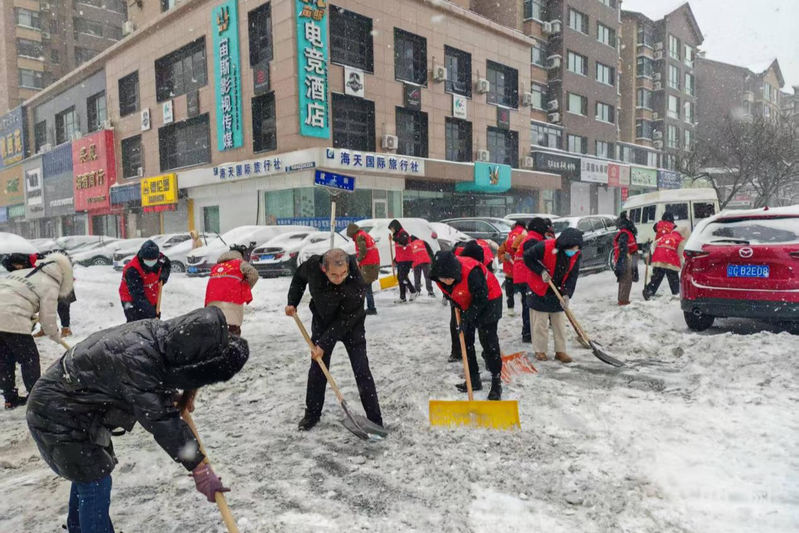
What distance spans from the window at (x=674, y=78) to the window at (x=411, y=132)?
30.8 m

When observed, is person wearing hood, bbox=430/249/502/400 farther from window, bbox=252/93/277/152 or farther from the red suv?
window, bbox=252/93/277/152

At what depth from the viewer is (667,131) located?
145ft

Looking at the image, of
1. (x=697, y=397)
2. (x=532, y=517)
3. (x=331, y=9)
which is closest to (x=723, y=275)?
(x=697, y=397)

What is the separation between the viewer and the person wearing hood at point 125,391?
2.09 meters

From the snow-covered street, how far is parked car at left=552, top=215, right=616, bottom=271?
6.76 m

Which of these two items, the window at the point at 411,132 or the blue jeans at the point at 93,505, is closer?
the blue jeans at the point at 93,505

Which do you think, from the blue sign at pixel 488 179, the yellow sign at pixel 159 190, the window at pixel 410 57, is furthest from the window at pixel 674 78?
the yellow sign at pixel 159 190

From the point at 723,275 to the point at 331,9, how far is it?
19630mm

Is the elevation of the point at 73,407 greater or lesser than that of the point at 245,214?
lesser

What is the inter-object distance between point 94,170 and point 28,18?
29.4 m

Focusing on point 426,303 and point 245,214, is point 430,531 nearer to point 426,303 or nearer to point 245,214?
point 426,303

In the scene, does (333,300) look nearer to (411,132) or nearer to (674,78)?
(411,132)

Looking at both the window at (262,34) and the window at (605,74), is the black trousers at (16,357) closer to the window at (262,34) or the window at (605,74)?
the window at (262,34)

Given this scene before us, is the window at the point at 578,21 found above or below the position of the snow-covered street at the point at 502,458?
above
